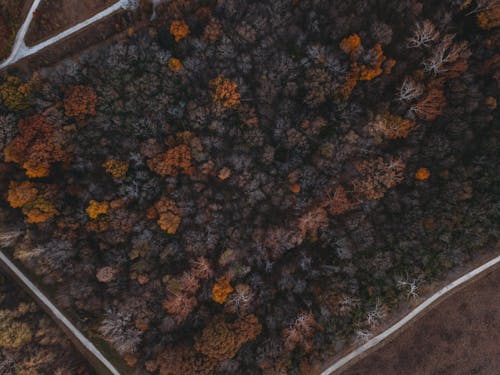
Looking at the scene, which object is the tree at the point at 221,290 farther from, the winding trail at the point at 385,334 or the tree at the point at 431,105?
the tree at the point at 431,105

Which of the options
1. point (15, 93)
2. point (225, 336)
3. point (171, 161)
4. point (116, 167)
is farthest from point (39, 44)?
point (225, 336)

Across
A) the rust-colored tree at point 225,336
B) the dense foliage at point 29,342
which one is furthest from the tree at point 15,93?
the rust-colored tree at point 225,336

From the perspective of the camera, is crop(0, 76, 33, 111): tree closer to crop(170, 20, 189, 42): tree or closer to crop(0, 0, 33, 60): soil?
crop(0, 0, 33, 60): soil

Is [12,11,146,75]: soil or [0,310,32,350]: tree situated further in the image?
[12,11,146,75]: soil

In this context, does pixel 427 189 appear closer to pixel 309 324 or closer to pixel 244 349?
pixel 309 324

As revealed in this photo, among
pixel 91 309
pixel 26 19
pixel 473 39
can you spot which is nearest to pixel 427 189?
pixel 473 39

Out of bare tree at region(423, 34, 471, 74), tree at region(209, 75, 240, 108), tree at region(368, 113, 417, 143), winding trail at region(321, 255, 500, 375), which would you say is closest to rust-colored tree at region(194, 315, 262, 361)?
winding trail at region(321, 255, 500, 375)
